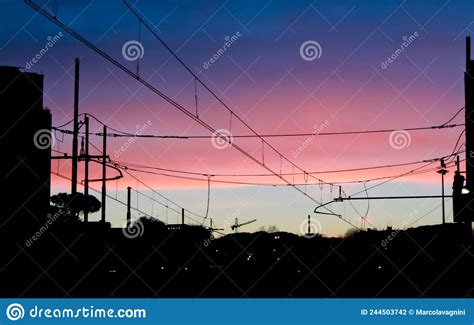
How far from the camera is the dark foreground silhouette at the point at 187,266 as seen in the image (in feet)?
120

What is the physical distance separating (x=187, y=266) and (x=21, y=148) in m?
32.3

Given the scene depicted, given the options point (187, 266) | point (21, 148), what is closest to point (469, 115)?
point (21, 148)

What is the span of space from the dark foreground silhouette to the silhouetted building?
5.29 meters

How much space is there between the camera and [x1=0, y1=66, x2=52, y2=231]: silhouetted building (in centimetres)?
4838

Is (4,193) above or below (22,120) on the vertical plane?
below

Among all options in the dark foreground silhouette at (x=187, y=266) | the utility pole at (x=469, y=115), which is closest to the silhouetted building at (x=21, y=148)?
the dark foreground silhouette at (x=187, y=266)

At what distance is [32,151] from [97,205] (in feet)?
75.9

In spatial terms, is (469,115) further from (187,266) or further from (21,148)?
(187,266)

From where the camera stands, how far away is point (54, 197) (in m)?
81.8

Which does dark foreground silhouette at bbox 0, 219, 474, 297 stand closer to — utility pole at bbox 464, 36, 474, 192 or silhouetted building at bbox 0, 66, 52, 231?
silhouetted building at bbox 0, 66, 52, 231

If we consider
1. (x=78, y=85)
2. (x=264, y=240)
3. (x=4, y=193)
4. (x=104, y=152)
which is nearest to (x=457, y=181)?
(x=78, y=85)

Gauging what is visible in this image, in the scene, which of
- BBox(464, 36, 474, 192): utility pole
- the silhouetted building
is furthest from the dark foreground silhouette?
BBox(464, 36, 474, 192): utility pole

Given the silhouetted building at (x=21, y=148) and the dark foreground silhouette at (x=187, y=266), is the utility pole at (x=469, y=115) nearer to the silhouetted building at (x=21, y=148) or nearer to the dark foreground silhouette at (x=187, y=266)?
the dark foreground silhouette at (x=187, y=266)
